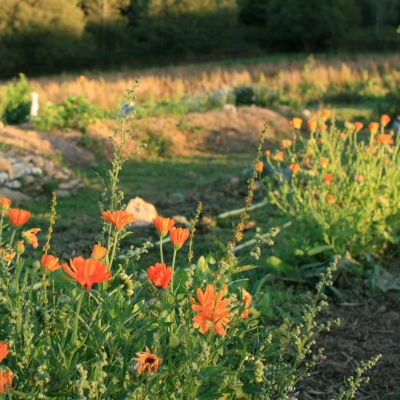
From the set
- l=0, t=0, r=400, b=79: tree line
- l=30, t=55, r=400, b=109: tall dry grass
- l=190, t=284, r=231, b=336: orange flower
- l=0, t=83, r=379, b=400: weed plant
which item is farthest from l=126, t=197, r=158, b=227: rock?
l=0, t=0, r=400, b=79: tree line

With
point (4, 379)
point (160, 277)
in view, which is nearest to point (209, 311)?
point (160, 277)

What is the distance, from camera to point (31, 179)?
6.95m

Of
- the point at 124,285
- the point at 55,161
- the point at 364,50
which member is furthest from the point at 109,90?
the point at 364,50

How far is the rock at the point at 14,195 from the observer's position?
658cm

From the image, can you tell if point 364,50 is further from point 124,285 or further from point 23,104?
point 124,285

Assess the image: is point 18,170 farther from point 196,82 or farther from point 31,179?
point 196,82

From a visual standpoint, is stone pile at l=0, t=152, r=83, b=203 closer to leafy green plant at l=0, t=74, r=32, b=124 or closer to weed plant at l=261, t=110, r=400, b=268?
weed plant at l=261, t=110, r=400, b=268

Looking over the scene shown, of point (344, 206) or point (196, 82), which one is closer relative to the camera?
point (344, 206)

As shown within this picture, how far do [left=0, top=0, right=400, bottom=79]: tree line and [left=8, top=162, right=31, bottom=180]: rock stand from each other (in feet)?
104

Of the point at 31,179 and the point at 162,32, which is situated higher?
the point at 162,32

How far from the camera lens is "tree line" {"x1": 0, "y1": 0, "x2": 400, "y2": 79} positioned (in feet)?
124

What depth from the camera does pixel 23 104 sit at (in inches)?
446

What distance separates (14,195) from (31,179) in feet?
1.17

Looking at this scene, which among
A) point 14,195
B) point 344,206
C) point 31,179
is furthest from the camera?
point 31,179
